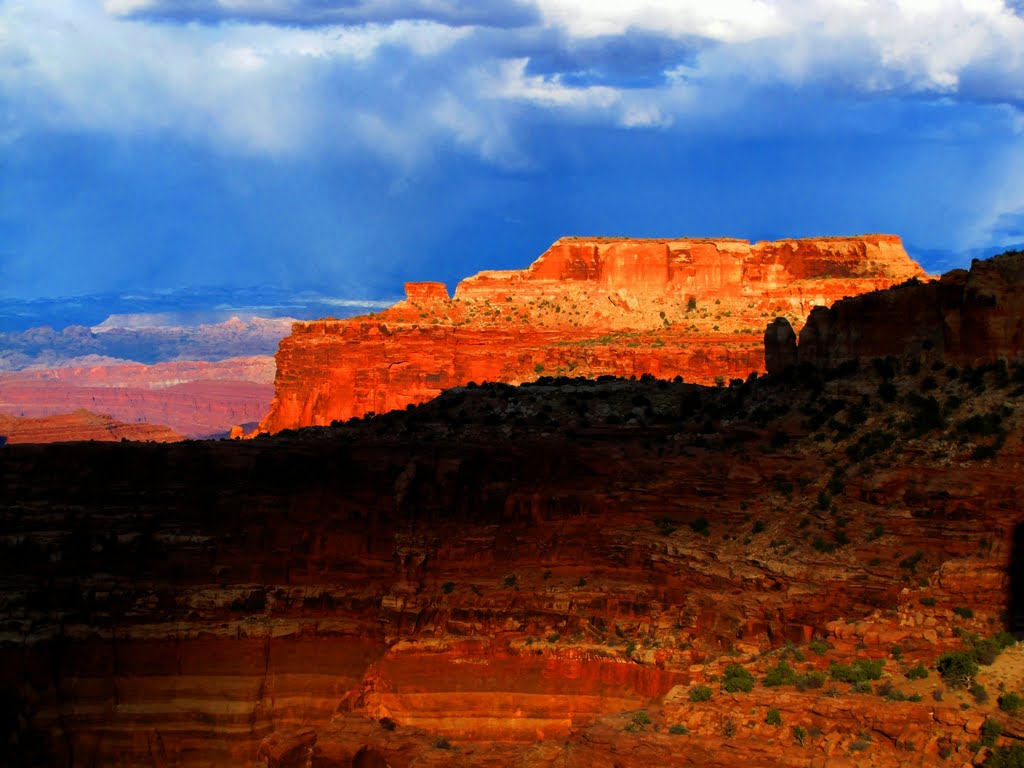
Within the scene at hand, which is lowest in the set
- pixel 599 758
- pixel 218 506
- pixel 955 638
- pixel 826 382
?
pixel 599 758

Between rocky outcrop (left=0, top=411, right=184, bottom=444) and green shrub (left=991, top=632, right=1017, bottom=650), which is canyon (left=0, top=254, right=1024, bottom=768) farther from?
rocky outcrop (left=0, top=411, right=184, bottom=444)

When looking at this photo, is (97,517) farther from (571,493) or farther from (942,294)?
(942,294)

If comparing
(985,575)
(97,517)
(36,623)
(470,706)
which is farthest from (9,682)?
(985,575)

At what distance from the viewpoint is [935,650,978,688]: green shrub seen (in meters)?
32.1

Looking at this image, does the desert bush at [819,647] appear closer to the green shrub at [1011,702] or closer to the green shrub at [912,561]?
the green shrub at [912,561]

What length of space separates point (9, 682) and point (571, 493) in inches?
569

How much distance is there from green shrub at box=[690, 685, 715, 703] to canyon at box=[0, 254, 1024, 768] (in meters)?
0.06

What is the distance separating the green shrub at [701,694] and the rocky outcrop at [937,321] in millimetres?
10085

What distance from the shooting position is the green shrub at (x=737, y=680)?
34.1m

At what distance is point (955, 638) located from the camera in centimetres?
3369

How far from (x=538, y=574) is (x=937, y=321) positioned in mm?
11266

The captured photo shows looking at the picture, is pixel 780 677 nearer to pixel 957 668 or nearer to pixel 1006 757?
pixel 957 668

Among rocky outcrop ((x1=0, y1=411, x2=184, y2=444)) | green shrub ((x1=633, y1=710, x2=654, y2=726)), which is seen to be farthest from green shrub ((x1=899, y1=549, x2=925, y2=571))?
rocky outcrop ((x1=0, y1=411, x2=184, y2=444))

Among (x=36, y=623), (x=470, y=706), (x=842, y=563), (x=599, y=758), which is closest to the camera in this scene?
(x=599, y=758)
